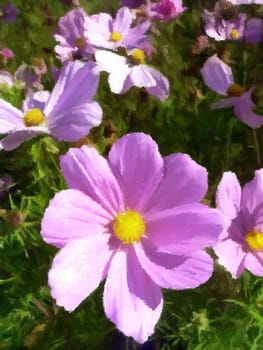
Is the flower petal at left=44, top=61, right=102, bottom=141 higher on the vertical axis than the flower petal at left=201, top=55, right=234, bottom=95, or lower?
higher

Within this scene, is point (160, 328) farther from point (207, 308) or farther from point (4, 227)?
point (4, 227)

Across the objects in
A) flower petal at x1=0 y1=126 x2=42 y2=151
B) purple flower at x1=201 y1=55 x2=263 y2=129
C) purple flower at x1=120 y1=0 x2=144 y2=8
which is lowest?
purple flower at x1=120 y1=0 x2=144 y2=8

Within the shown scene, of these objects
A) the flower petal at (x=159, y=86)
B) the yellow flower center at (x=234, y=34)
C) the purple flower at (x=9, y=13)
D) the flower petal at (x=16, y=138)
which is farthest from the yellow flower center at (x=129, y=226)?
the purple flower at (x=9, y=13)

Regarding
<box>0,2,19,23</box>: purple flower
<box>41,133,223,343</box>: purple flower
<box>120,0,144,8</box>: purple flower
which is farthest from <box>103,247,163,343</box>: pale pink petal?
<box>0,2,19,23</box>: purple flower

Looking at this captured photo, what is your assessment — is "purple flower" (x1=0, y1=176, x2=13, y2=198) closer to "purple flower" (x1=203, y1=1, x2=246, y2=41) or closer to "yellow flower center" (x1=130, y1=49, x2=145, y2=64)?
"yellow flower center" (x1=130, y1=49, x2=145, y2=64)

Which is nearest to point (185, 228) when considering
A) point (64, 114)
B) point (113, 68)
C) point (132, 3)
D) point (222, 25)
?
point (64, 114)
